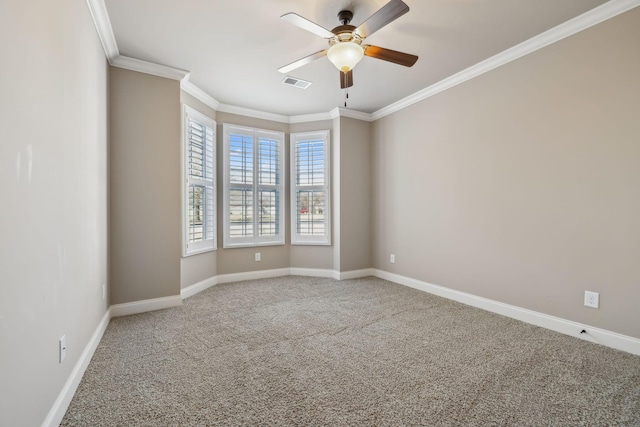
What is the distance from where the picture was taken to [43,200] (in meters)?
1.43

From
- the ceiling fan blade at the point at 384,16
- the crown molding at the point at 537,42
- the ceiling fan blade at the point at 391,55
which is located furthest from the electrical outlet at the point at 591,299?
the ceiling fan blade at the point at 384,16

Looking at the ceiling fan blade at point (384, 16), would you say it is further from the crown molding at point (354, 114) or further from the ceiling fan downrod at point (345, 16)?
the crown molding at point (354, 114)

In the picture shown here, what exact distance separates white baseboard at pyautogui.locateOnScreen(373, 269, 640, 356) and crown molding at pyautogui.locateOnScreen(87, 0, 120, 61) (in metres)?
4.35

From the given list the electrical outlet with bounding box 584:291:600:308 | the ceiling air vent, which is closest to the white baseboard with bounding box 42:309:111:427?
the ceiling air vent

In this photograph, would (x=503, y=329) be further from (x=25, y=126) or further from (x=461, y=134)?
(x=25, y=126)

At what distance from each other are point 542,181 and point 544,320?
1.29m

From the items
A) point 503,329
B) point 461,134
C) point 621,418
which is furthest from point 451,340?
point 461,134

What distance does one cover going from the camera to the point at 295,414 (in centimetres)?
159

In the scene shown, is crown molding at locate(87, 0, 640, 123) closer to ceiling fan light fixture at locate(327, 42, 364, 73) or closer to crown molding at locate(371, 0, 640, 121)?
crown molding at locate(371, 0, 640, 121)

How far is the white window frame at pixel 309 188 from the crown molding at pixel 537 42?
4.91 ft

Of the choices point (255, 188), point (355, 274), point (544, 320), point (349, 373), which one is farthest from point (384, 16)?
point (355, 274)

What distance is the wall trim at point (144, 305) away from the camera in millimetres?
3057

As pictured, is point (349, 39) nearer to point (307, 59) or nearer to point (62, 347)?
point (307, 59)

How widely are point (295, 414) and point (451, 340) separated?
153 cm
